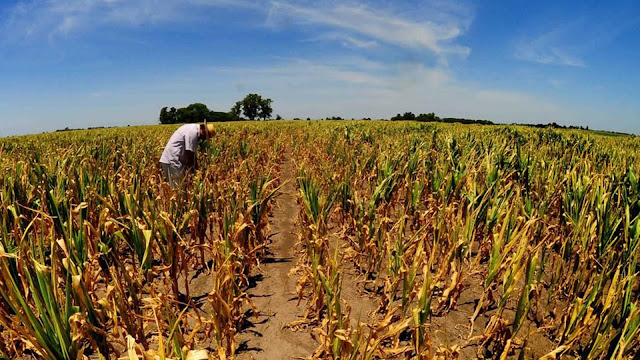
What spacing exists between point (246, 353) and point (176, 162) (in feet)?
15.4

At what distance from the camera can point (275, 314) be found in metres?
2.98

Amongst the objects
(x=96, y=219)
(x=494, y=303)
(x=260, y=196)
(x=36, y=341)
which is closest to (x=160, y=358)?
(x=36, y=341)

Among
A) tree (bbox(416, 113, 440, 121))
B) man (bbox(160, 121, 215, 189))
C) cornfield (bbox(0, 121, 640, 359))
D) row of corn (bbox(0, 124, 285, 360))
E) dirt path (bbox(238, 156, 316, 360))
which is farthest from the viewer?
tree (bbox(416, 113, 440, 121))

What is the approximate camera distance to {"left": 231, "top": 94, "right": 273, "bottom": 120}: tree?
8725 centimetres

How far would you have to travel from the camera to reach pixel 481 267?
3742 millimetres

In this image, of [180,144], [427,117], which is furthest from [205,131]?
[427,117]

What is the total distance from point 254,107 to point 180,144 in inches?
3324

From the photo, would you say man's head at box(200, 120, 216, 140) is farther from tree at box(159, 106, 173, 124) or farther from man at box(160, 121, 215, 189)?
tree at box(159, 106, 173, 124)

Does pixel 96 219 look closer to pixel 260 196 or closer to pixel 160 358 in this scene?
pixel 260 196

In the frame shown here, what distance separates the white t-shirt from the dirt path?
273 centimetres

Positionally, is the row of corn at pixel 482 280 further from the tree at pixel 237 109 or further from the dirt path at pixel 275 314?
the tree at pixel 237 109

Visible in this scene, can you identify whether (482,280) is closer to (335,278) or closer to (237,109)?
(335,278)

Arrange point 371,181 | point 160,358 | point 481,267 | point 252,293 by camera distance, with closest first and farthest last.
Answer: point 160,358 < point 252,293 < point 481,267 < point 371,181

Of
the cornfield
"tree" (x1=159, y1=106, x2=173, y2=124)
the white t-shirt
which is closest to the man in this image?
the white t-shirt
